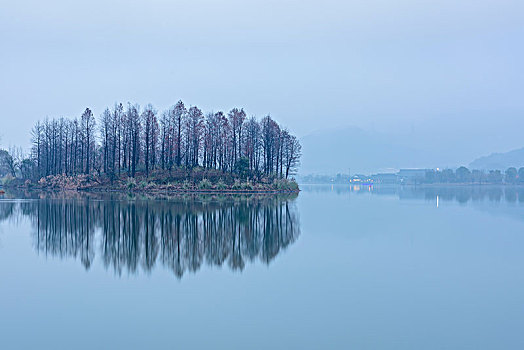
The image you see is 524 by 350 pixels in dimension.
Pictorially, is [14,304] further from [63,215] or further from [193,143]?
[193,143]

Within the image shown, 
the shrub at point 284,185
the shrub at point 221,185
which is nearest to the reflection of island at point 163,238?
the shrub at point 221,185

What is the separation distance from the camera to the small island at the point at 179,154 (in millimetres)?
60281

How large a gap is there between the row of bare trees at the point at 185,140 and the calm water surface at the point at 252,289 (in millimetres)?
45181

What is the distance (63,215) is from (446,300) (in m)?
22.3

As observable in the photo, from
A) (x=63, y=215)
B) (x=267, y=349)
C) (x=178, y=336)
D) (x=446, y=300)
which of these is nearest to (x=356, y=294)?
(x=446, y=300)

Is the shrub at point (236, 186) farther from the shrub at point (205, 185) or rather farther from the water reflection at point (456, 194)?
the water reflection at point (456, 194)

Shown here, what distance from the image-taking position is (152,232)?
730 inches

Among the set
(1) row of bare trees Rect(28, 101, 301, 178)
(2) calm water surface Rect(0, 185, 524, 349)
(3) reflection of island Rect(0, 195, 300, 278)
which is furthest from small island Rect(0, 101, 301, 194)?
(2) calm water surface Rect(0, 185, 524, 349)

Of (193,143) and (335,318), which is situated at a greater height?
(193,143)

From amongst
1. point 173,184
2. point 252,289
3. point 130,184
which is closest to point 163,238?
point 252,289

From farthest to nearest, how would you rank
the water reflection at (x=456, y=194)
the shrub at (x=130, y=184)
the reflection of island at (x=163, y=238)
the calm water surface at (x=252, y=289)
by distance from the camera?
1. the water reflection at (x=456, y=194)
2. the shrub at (x=130, y=184)
3. the reflection of island at (x=163, y=238)
4. the calm water surface at (x=252, y=289)

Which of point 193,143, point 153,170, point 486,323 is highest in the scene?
point 193,143

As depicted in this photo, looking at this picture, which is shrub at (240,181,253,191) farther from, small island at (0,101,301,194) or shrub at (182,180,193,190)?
shrub at (182,180,193,190)

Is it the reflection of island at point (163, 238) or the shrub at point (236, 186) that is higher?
the shrub at point (236, 186)
